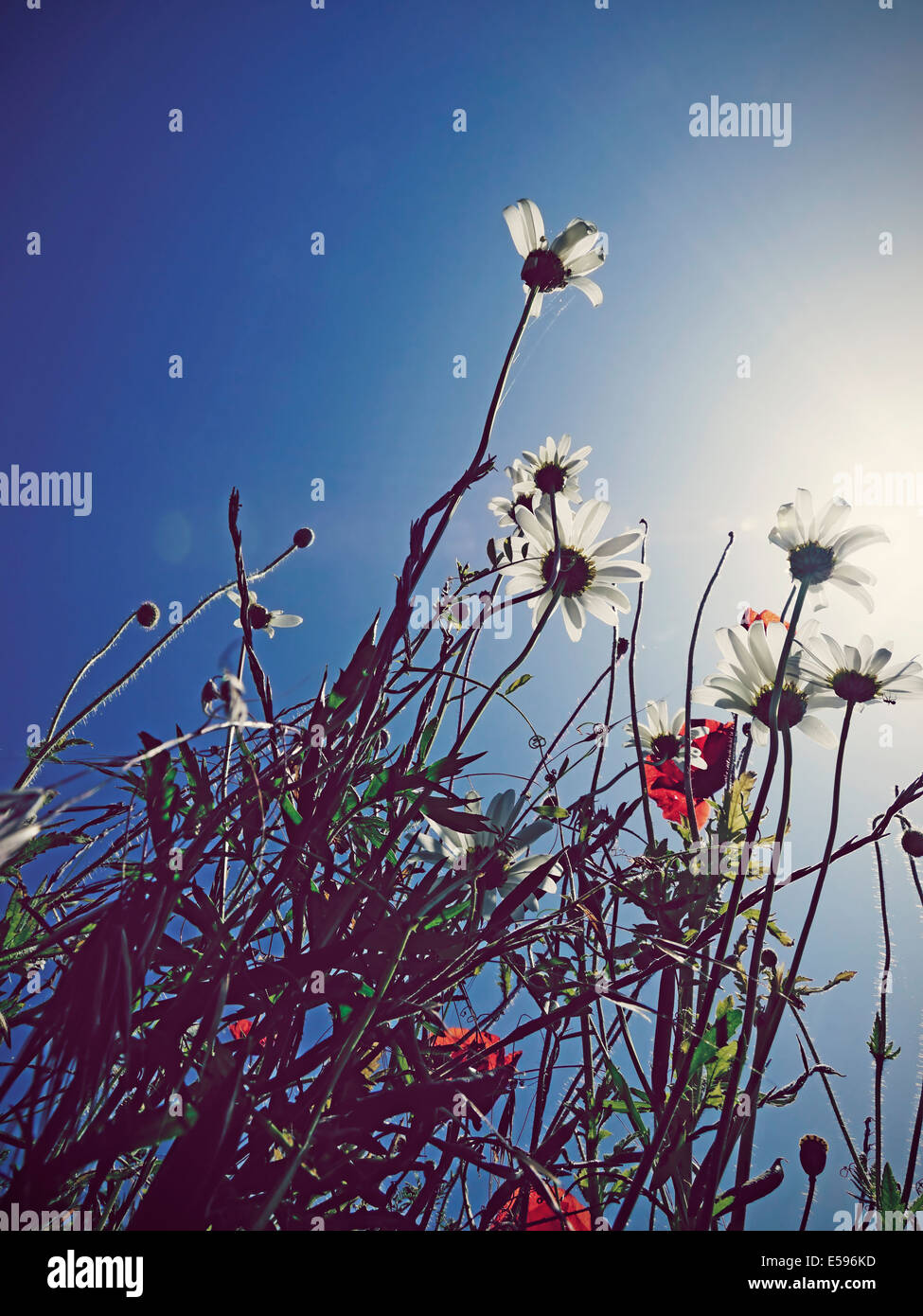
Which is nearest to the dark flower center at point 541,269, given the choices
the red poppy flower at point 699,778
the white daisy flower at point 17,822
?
the red poppy flower at point 699,778

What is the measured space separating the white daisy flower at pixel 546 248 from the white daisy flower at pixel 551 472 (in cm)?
13

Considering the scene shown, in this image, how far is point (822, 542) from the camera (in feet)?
1.74

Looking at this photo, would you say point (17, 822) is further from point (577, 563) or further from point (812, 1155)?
point (812, 1155)

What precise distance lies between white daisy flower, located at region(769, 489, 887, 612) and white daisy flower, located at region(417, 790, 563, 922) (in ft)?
0.97

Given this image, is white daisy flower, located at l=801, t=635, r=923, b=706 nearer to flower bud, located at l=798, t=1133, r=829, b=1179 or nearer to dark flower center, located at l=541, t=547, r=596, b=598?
dark flower center, located at l=541, t=547, r=596, b=598

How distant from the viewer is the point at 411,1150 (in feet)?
0.85

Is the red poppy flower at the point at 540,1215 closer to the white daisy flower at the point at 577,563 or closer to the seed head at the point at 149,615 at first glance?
the white daisy flower at the point at 577,563

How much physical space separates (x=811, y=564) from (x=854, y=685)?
0.31 ft

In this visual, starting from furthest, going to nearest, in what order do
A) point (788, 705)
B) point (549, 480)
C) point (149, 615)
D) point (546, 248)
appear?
point (149, 615) → point (549, 480) → point (546, 248) → point (788, 705)

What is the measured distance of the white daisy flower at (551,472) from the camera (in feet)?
2.14

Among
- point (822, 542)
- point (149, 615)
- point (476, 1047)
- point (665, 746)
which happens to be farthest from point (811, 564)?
point (149, 615)

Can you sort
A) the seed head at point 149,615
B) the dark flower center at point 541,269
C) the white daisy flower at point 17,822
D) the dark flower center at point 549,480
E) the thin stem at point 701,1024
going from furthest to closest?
the seed head at point 149,615 < the dark flower center at point 549,480 < the dark flower center at point 541,269 < the thin stem at point 701,1024 < the white daisy flower at point 17,822
